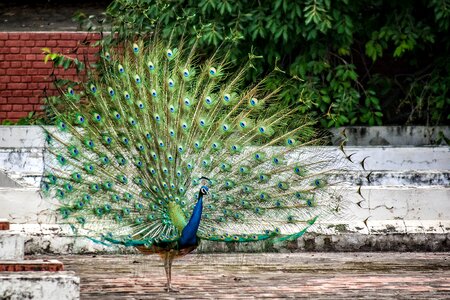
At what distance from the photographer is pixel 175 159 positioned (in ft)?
39.4

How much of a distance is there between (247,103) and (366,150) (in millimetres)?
5224

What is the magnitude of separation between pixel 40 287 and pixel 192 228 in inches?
116

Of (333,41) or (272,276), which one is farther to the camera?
(333,41)

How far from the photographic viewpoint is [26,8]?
2902cm

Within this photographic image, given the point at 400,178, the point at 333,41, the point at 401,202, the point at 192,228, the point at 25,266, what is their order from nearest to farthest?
the point at 25,266 → the point at 192,228 → the point at 401,202 → the point at 400,178 → the point at 333,41

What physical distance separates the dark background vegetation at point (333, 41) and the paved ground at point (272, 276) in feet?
16.8

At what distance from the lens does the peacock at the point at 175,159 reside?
468 inches

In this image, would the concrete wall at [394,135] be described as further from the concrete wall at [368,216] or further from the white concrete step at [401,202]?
the white concrete step at [401,202]

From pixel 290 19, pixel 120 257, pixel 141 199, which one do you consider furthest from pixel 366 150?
pixel 141 199

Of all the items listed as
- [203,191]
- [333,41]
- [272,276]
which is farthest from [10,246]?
[333,41]

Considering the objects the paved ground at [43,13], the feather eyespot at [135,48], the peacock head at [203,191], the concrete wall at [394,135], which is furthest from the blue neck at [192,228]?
the paved ground at [43,13]

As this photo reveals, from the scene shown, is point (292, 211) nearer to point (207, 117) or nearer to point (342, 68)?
point (207, 117)

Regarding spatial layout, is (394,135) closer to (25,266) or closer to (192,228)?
(192,228)

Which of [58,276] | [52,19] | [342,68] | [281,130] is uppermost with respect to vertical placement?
[52,19]
